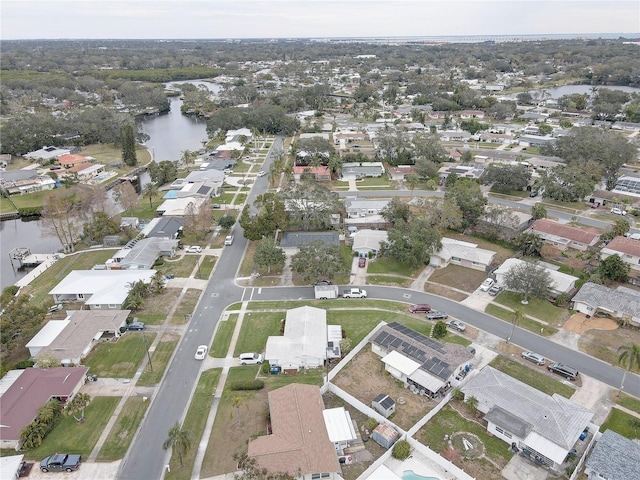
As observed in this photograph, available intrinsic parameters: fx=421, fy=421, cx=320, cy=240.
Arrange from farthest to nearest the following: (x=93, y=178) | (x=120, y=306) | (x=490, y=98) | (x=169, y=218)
Answer: 1. (x=490, y=98)
2. (x=93, y=178)
3. (x=169, y=218)
4. (x=120, y=306)

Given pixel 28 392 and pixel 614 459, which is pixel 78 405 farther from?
pixel 614 459

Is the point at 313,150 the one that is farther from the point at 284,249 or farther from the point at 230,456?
the point at 230,456

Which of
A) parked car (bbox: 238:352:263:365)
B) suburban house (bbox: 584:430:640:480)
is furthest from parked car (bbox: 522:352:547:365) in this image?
parked car (bbox: 238:352:263:365)

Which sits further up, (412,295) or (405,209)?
(405,209)

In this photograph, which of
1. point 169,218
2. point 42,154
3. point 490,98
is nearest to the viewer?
point 169,218

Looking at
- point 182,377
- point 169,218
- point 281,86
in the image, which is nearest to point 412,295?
point 182,377

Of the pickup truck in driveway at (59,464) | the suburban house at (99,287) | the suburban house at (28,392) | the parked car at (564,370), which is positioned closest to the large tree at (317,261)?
the suburban house at (99,287)

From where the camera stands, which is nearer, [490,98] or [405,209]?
[405,209]

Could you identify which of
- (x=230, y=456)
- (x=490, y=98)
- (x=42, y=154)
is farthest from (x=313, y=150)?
(x=490, y=98)

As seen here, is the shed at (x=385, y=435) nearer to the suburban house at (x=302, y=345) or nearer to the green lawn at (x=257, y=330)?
the suburban house at (x=302, y=345)
